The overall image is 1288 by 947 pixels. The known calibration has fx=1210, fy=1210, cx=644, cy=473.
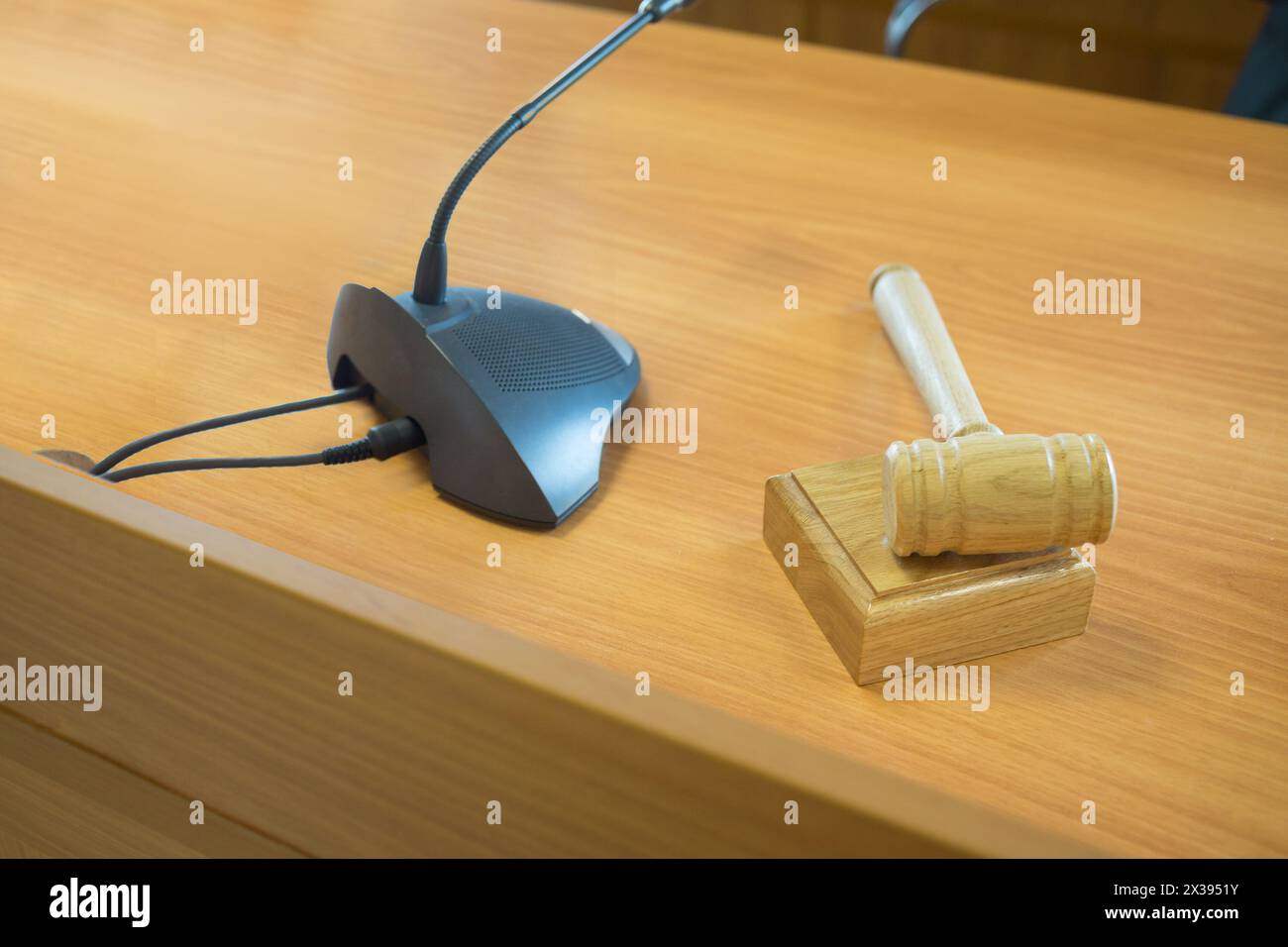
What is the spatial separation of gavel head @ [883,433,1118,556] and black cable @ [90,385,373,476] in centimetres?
35

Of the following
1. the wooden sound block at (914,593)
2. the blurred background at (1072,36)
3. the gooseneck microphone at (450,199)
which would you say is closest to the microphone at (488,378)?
the gooseneck microphone at (450,199)

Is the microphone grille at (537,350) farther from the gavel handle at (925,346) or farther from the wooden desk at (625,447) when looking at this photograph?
the gavel handle at (925,346)

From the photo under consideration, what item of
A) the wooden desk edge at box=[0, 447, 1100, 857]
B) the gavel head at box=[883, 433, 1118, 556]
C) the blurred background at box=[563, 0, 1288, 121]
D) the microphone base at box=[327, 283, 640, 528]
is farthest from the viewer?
the blurred background at box=[563, 0, 1288, 121]

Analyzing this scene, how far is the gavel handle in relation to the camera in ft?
2.31

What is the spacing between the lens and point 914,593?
562 millimetres

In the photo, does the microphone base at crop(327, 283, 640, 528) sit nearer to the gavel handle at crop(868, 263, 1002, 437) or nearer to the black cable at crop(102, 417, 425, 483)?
the black cable at crop(102, 417, 425, 483)

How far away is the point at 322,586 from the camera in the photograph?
0.47 m

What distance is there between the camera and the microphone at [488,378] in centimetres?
65

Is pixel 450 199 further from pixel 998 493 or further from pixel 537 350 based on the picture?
pixel 998 493

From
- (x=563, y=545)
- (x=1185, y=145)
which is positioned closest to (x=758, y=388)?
(x=563, y=545)

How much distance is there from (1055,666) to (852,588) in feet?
0.36

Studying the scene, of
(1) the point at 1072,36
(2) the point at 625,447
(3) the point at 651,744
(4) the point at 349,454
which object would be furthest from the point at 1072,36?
(3) the point at 651,744

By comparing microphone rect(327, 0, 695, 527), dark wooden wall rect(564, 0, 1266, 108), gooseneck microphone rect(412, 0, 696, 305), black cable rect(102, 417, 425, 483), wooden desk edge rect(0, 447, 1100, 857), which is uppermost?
dark wooden wall rect(564, 0, 1266, 108)

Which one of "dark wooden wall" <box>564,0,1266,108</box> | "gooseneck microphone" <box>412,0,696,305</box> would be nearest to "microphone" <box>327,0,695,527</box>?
"gooseneck microphone" <box>412,0,696,305</box>
